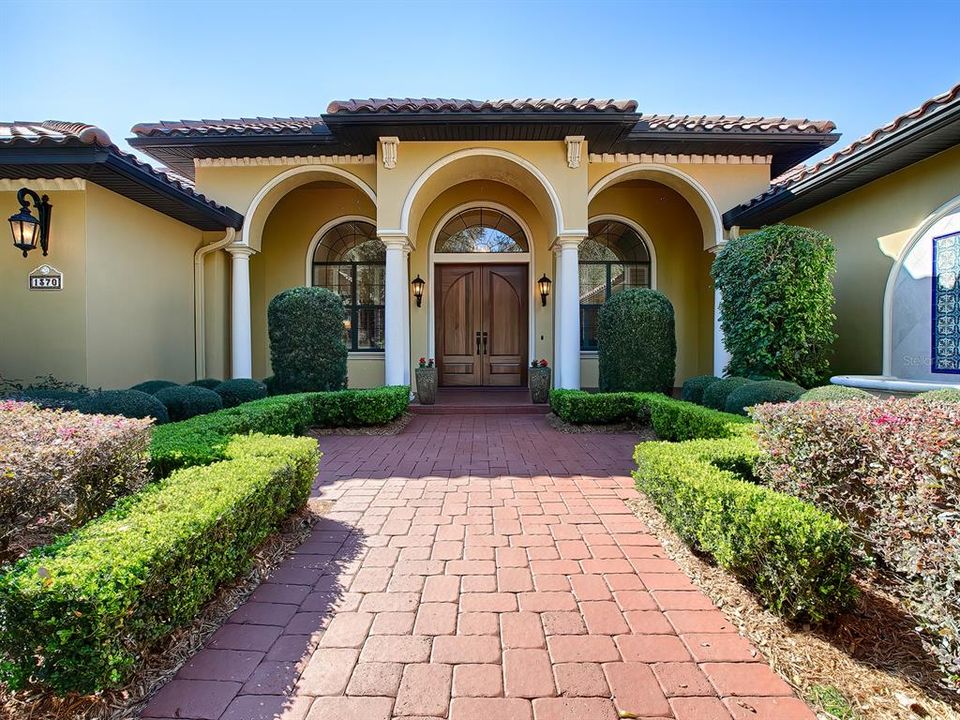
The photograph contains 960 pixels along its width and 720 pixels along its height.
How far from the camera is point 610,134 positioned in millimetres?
7625

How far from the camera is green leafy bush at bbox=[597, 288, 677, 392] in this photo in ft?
23.7

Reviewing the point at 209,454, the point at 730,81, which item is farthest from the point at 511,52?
the point at 209,454

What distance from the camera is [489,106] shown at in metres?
7.15

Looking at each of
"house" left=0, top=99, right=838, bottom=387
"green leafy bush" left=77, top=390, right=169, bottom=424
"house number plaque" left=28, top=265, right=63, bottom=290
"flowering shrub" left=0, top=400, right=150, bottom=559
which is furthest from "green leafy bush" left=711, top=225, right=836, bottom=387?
"house number plaque" left=28, top=265, right=63, bottom=290

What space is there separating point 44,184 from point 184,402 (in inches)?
131

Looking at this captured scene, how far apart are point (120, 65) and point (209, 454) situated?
7.46 meters

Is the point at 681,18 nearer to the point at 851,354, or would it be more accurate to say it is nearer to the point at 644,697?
the point at 851,354

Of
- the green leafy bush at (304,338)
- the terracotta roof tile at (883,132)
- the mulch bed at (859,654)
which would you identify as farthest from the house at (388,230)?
the mulch bed at (859,654)

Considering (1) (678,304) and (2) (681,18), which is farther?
(1) (678,304)

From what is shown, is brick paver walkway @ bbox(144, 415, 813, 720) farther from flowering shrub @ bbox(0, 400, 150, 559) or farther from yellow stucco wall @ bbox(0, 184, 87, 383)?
yellow stucco wall @ bbox(0, 184, 87, 383)

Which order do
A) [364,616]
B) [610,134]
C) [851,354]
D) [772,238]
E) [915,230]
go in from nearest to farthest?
[364,616] → [915,230] → [772,238] → [851,354] → [610,134]

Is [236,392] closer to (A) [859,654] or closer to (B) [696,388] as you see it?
(B) [696,388]

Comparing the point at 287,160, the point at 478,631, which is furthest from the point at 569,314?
the point at 478,631

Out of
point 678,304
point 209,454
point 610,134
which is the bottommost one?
point 209,454
